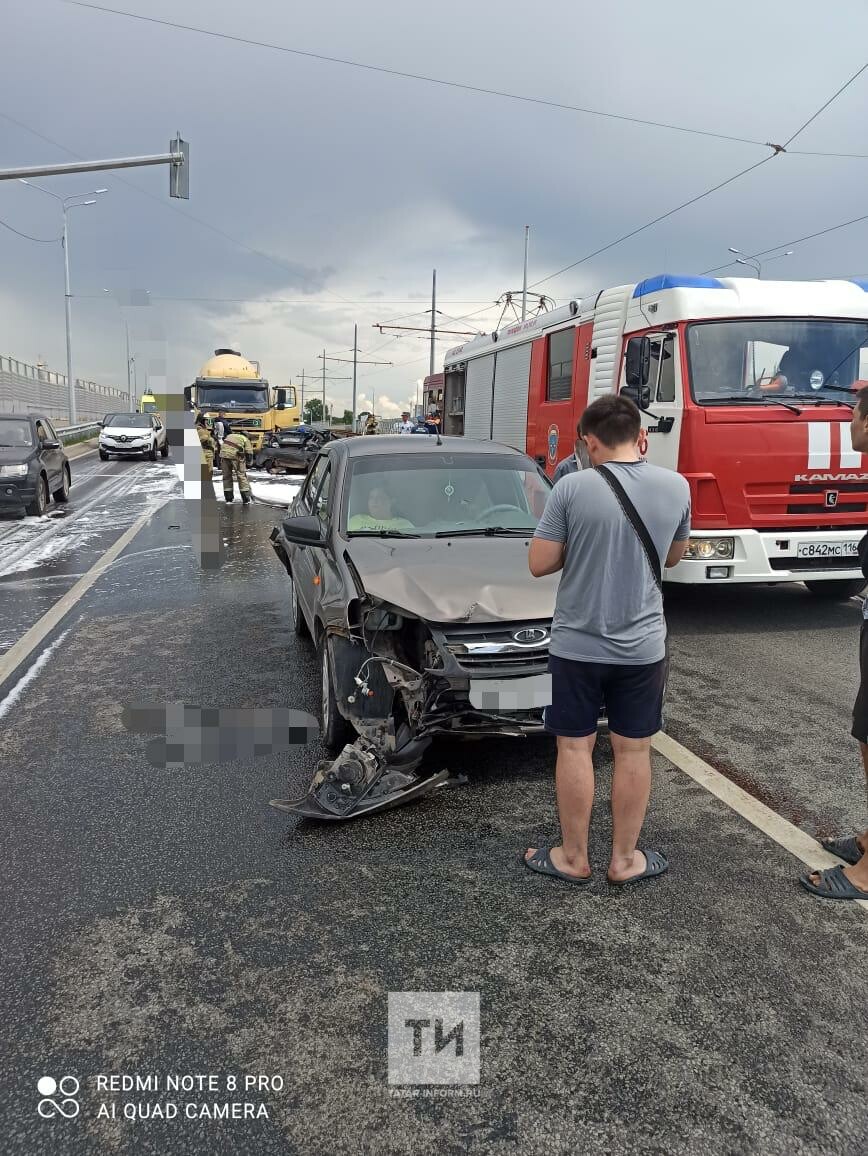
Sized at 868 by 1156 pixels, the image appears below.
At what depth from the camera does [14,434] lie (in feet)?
45.3

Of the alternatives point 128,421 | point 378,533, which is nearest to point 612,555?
point 378,533

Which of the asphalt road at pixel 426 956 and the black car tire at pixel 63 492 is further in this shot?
the black car tire at pixel 63 492

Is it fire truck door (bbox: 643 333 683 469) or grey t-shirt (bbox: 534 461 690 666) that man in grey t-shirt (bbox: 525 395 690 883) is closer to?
grey t-shirt (bbox: 534 461 690 666)

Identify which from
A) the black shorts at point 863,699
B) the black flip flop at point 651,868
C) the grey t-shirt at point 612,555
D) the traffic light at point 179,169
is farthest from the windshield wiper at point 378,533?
the traffic light at point 179,169

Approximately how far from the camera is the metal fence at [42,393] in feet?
125

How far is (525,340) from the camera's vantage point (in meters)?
10.9

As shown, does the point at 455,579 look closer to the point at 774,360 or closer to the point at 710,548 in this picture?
the point at 710,548

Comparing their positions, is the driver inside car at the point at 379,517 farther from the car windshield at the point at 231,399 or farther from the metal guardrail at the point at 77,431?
the metal guardrail at the point at 77,431

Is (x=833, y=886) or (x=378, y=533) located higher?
(x=378, y=533)

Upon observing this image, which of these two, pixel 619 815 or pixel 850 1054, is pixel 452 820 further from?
pixel 850 1054

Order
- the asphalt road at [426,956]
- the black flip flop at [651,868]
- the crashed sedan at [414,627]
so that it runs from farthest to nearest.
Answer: the crashed sedan at [414,627]
the black flip flop at [651,868]
the asphalt road at [426,956]

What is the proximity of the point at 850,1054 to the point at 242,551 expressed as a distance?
9774mm

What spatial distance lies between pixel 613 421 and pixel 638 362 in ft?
16.2

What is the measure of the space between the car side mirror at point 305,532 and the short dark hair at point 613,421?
2240mm
